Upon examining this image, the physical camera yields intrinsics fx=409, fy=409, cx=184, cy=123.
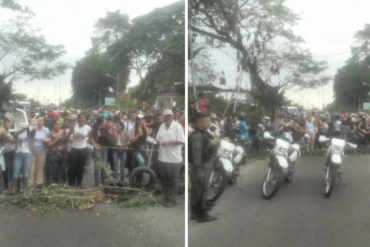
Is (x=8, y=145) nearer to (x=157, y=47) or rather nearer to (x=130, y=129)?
(x=130, y=129)

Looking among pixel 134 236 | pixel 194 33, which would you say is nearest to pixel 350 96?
pixel 194 33

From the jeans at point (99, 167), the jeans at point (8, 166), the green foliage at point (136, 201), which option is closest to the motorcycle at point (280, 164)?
the green foliage at point (136, 201)

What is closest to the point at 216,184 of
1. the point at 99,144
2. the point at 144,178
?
the point at 144,178

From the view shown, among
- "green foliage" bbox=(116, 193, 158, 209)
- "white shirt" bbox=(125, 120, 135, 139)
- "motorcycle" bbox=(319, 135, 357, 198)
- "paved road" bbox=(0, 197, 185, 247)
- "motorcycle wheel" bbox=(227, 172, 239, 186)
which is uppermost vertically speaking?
"white shirt" bbox=(125, 120, 135, 139)

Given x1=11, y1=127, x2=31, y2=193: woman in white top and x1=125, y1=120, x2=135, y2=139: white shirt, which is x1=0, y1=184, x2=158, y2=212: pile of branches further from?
x1=125, y1=120, x2=135, y2=139: white shirt

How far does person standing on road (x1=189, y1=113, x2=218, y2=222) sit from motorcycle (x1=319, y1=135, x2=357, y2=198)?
0.61m

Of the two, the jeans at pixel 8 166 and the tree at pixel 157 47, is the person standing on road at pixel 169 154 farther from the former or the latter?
the jeans at pixel 8 166

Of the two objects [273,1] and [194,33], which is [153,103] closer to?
[194,33]

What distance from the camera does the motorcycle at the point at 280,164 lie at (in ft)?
7.13

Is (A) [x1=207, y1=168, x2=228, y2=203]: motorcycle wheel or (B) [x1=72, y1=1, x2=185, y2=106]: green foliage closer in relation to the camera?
(A) [x1=207, y1=168, x2=228, y2=203]: motorcycle wheel

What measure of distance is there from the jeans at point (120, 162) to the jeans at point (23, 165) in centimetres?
58

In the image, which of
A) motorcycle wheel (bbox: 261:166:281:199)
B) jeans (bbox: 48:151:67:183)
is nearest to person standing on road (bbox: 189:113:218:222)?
motorcycle wheel (bbox: 261:166:281:199)

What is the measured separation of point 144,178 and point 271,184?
32.3 inches

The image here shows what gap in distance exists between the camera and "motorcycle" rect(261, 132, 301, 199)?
2172 millimetres
